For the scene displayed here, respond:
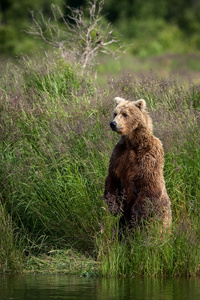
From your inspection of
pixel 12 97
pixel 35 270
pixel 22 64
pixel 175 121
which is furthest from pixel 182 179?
pixel 22 64

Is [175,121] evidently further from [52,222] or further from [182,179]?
[52,222]

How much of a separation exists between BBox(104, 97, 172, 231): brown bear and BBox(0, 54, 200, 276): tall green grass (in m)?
0.19

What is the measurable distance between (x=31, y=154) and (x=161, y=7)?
17.4 m

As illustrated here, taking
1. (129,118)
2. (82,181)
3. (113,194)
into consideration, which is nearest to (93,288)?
(113,194)

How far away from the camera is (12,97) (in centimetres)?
941

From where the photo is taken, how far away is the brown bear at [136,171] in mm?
6227

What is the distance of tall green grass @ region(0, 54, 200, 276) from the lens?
6.11 metres

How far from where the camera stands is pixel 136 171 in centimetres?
627

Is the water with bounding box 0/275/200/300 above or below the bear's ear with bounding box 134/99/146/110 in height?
below

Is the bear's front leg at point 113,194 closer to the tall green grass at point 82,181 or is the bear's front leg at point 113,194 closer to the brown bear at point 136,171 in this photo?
the brown bear at point 136,171

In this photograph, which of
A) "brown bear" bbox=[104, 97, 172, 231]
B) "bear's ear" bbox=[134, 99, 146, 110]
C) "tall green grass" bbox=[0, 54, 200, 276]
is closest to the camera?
"tall green grass" bbox=[0, 54, 200, 276]

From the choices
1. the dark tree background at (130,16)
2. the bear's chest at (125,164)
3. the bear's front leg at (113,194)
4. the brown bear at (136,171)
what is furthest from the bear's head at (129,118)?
the dark tree background at (130,16)

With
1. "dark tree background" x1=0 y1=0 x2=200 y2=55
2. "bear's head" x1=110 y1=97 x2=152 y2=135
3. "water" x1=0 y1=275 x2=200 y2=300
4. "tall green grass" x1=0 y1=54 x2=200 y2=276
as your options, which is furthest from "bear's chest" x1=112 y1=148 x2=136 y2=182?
"dark tree background" x1=0 y1=0 x2=200 y2=55

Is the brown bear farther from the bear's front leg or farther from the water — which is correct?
the water
